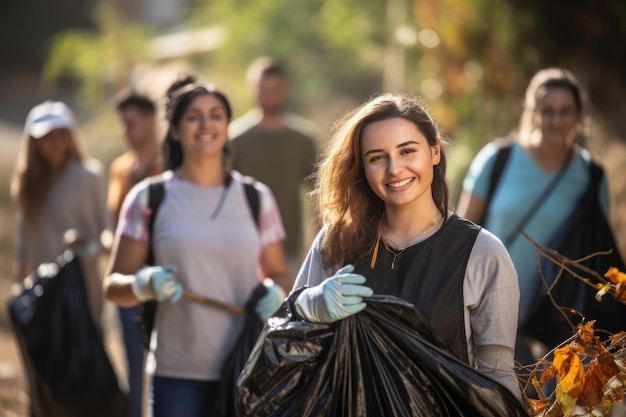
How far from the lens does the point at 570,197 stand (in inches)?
217

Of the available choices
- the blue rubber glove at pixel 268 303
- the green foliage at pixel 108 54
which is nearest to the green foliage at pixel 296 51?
the green foliage at pixel 108 54

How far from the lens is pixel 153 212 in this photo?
4.75 metres

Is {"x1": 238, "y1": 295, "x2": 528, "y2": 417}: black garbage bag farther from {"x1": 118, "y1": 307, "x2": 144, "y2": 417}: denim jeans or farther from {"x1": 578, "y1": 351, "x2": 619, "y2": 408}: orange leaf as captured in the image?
{"x1": 118, "y1": 307, "x2": 144, "y2": 417}: denim jeans

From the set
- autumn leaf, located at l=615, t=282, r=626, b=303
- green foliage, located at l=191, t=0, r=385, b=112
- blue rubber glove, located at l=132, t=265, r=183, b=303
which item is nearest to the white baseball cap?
blue rubber glove, located at l=132, t=265, r=183, b=303

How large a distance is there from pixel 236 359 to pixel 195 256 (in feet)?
1.49

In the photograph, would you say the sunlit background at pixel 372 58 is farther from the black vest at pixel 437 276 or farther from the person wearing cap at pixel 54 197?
the black vest at pixel 437 276

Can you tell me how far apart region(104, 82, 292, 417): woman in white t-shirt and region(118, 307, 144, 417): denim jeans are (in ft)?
5.41

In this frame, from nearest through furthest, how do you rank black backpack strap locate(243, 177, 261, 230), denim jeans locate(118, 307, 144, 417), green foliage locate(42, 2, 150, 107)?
black backpack strap locate(243, 177, 261, 230), denim jeans locate(118, 307, 144, 417), green foliage locate(42, 2, 150, 107)

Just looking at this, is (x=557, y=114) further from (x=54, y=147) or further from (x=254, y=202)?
(x=54, y=147)

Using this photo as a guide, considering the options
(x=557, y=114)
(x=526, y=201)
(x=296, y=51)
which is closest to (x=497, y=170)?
(x=526, y=201)

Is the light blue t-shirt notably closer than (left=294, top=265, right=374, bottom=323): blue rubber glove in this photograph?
No

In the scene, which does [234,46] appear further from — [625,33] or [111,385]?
[111,385]

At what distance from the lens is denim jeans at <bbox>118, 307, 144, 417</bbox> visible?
645cm

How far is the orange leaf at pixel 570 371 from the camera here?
3143mm
